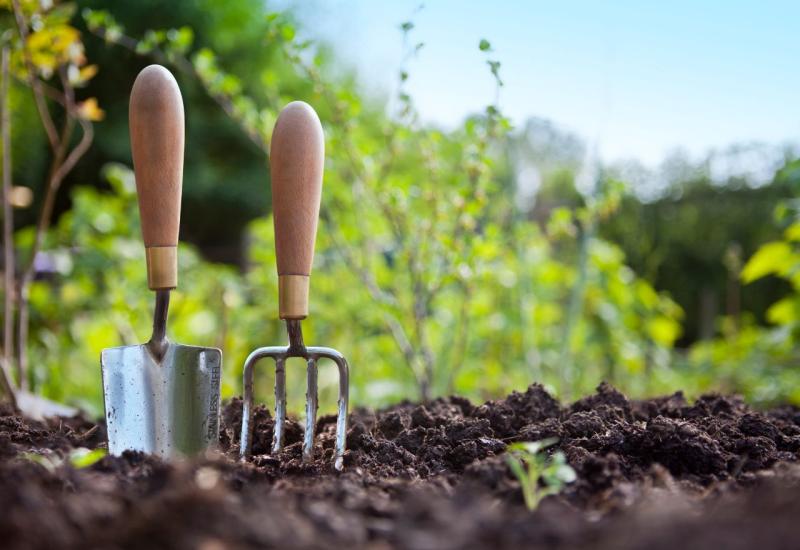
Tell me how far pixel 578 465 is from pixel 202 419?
2.40 ft

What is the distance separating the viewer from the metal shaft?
5.03ft

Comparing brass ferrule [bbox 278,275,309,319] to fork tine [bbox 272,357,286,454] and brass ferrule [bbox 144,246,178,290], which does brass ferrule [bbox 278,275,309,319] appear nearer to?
fork tine [bbox 272,357,286,454]

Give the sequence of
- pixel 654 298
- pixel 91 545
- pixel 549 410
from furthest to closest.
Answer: pixel 654 298 < pixel 549 410 < pixel 91 545

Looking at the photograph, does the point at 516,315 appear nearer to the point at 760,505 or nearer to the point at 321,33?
the point at 760,505

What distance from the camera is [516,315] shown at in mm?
3871

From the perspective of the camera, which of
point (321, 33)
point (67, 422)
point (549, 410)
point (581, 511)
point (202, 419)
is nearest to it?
point (581, 511)

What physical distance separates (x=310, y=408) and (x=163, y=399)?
30cm

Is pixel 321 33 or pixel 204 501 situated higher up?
pixel 321 33

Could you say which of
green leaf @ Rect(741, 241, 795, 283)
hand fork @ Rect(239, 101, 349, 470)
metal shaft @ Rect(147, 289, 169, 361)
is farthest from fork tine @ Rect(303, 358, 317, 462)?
green leaf @ Rect(741, 241, 795, 283)

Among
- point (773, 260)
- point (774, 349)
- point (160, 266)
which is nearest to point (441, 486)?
point (160, 266)

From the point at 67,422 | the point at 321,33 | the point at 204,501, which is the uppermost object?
the point at 321,33

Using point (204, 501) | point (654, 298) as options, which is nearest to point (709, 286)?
point (654, 298)

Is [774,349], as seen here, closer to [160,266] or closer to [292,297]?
[292,297]

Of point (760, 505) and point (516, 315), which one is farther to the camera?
point (516, 315)
